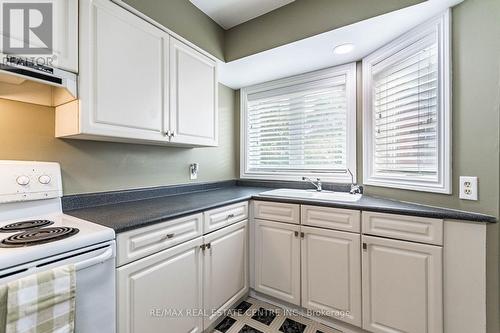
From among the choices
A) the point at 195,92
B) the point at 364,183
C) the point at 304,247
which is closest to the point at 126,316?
the point at 304,247

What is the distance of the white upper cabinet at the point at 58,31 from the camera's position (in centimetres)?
99

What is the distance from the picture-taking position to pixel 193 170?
2.20 m

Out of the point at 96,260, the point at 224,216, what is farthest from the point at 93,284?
the point at 224,216

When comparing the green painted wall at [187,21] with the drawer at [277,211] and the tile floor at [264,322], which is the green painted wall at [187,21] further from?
the tile floor at [264,322]

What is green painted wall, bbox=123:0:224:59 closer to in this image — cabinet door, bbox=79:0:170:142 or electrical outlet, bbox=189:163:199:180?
cabinet door, bbox=79:0:170:142

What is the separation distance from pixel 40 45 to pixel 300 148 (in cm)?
206

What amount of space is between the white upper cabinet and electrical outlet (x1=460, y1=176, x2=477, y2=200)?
2167 mm

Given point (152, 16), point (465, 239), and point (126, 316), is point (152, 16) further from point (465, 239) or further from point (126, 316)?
point (465, 239)

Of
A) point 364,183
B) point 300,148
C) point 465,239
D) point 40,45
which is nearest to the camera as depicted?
point 40,45

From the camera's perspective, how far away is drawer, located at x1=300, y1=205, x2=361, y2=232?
1.49m

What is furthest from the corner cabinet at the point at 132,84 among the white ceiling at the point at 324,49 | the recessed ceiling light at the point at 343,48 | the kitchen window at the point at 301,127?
the recessed ceiling light at the point at 343,48

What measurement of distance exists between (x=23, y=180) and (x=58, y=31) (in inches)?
29.8

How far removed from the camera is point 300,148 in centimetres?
240

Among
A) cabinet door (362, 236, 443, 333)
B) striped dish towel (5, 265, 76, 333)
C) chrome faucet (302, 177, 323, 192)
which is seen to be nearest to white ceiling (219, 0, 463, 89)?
chrome faucet (302, 177, 323, 192)
